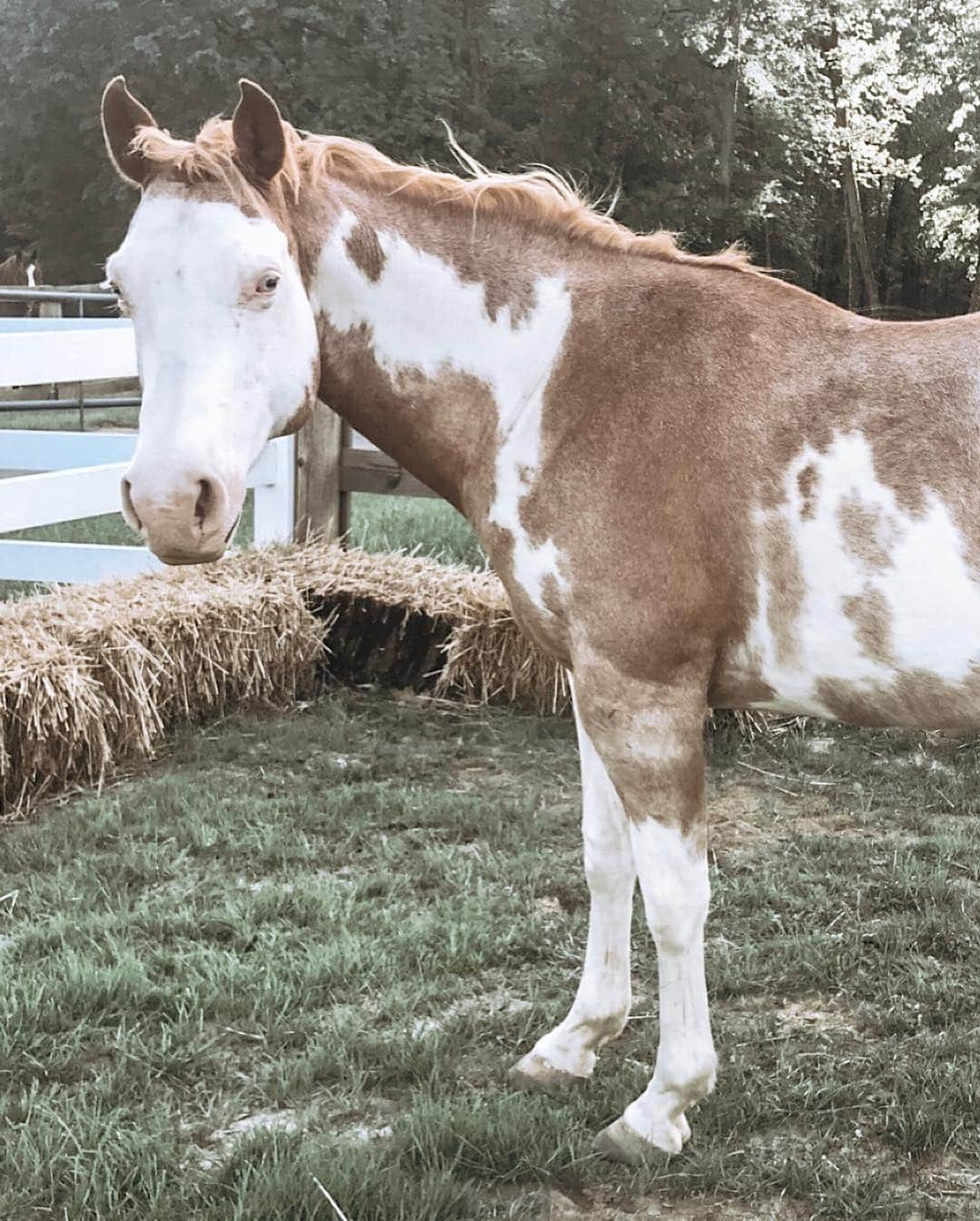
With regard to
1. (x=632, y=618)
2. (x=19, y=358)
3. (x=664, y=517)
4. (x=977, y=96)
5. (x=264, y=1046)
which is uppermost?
(x=977, y=96)

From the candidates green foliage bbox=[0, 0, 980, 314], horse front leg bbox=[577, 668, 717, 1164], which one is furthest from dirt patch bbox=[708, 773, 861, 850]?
green foliage bbox=[0, 0, 980, 314]

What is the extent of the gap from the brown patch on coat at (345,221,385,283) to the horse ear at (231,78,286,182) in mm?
195

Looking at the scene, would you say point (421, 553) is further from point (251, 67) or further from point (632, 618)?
point (251, 67)

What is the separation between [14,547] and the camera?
508 cm

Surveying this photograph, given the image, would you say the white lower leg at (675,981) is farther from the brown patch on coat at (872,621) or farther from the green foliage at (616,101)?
the green foliage at (616,101)

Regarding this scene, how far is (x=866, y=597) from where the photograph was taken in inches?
74.9

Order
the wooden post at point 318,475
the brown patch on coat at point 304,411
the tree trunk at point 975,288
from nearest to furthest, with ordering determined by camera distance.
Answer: the brown patch on coat at point 304,411, the wooden post at point 318,475, the tree trunk at point 975,288

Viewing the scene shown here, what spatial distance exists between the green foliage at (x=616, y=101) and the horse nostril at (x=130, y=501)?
17.1ft

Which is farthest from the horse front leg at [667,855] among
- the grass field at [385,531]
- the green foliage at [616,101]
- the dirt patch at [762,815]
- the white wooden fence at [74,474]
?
the green foliage at [616,101]

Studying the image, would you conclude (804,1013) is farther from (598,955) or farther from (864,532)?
(864,532)

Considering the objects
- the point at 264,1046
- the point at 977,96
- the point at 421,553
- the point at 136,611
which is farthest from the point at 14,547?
the point at 977,96

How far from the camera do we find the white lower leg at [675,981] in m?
2.04

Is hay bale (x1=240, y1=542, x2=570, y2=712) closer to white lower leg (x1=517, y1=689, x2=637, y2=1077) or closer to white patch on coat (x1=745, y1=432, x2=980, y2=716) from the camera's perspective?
white lower leg (x1=517, y1=689, x2=637, y2=1077)

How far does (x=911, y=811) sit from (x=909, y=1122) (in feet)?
5.80
